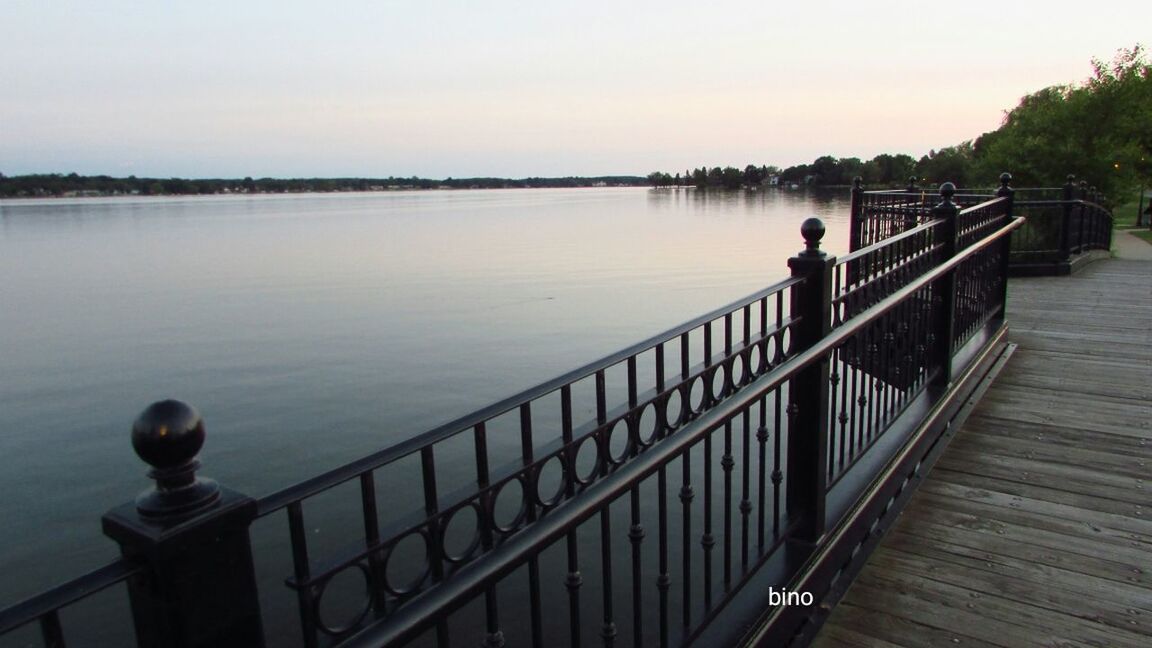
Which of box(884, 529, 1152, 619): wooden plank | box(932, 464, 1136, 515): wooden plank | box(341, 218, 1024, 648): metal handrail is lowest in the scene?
box(884, 529, 1152, 619): wooden plank

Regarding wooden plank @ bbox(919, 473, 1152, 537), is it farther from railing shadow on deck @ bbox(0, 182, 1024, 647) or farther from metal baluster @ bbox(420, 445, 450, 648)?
metal baluster @ bbox(420, 445, 450, 648)

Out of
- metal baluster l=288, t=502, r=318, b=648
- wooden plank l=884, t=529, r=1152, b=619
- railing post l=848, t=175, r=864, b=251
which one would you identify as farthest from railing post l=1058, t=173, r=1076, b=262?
metal baluster l=288, t=502, r=318, b=648

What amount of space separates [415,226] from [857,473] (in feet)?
256

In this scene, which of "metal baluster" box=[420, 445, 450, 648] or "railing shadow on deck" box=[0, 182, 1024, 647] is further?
"metal baluster" box=[420, 445, 450, 648]

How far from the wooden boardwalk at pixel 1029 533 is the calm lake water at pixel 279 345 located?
940 cm

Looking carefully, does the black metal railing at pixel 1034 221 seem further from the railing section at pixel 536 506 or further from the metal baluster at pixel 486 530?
the metal baluster at pixel 486 530

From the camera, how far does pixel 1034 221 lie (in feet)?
50.7

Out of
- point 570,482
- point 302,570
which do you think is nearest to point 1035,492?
point 570,482

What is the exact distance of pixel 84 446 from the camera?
1344cm

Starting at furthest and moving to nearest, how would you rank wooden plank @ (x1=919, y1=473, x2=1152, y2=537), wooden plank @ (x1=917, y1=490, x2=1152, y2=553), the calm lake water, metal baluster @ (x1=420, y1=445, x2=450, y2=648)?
the calm lake water
wooden plank @ (x1=919, y1=473, x2=1152, y2=537)
wooden plank @ (x1=917, y1=490, x2=1152, y2=553)
metal baluster @ (x1=420, y1=445, x2=450, y2=648)

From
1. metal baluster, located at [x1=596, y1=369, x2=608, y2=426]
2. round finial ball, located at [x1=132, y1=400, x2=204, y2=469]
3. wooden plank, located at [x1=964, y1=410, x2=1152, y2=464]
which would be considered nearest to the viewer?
round finial ball, located at [x1=132, y1=400, x2=204, y2=469]

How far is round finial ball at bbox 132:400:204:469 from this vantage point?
1231mm

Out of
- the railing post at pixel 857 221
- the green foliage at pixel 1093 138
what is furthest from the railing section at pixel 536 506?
the green foliage at pixel 1093 138

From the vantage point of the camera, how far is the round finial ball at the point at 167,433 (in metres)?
1.23
